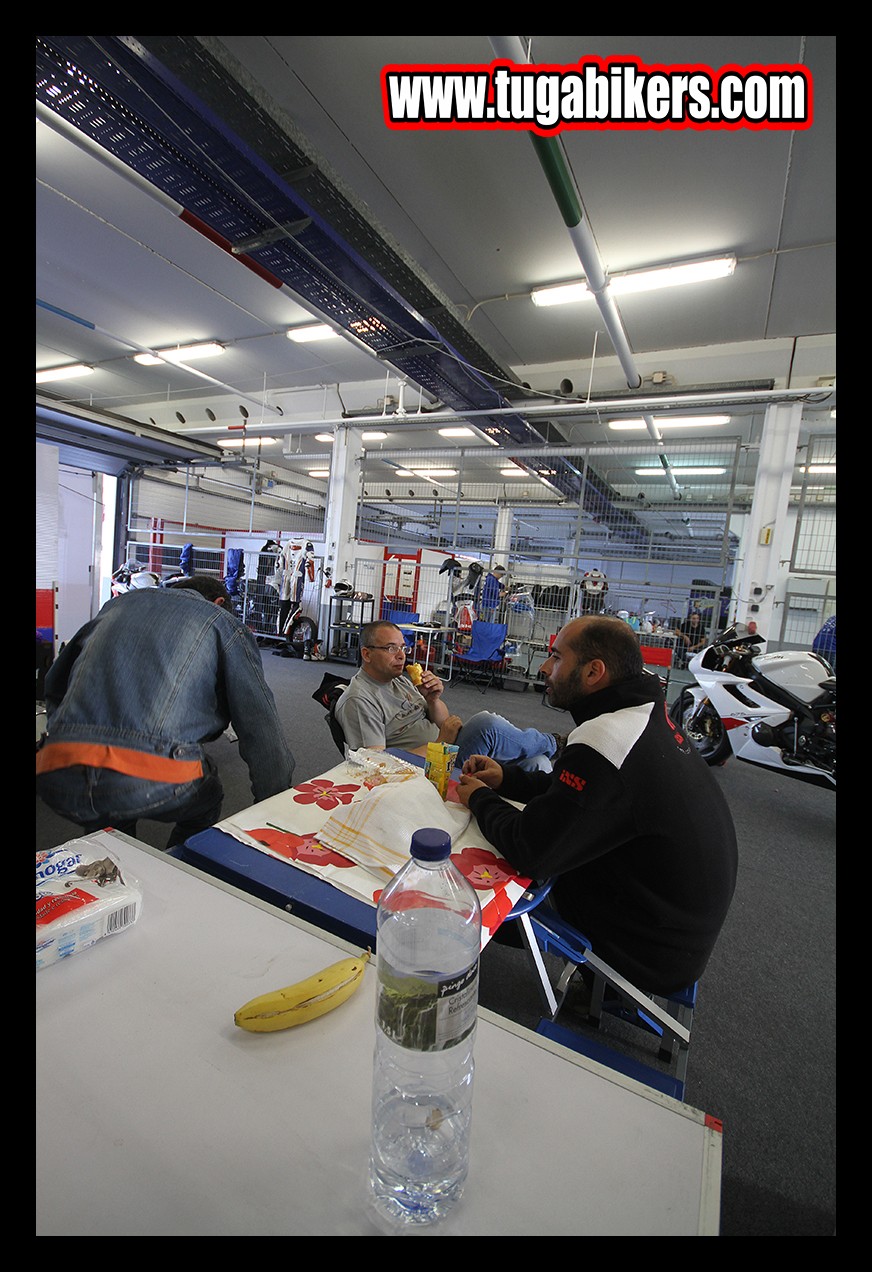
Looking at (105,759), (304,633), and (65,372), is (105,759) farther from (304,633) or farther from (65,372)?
(65,372)

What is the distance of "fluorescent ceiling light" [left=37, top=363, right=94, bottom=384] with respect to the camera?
9398mm

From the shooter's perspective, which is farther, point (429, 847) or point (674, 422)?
point (674, 422)

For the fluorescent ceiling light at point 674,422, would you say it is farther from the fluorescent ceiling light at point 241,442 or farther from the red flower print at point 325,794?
the red flower print at point 325,794

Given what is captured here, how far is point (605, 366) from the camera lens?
23.2 ft

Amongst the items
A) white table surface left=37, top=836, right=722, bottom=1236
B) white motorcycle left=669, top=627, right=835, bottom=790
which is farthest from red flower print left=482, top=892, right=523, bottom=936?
white motorcycle left=669, top=627, right=835, bottom=790

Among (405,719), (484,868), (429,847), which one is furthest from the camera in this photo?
(405,719)

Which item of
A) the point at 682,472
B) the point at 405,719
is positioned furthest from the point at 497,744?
the point at 682,472

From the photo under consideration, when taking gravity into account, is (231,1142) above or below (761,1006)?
above

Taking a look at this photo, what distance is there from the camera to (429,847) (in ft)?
2.46

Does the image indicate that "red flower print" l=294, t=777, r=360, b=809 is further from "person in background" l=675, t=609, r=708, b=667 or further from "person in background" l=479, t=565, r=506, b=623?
"person in background" l=479, t=565, r=506, b=623

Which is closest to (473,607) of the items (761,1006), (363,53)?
(363,53)

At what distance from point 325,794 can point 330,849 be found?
30 centimetres

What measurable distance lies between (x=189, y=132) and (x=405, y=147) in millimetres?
1578
